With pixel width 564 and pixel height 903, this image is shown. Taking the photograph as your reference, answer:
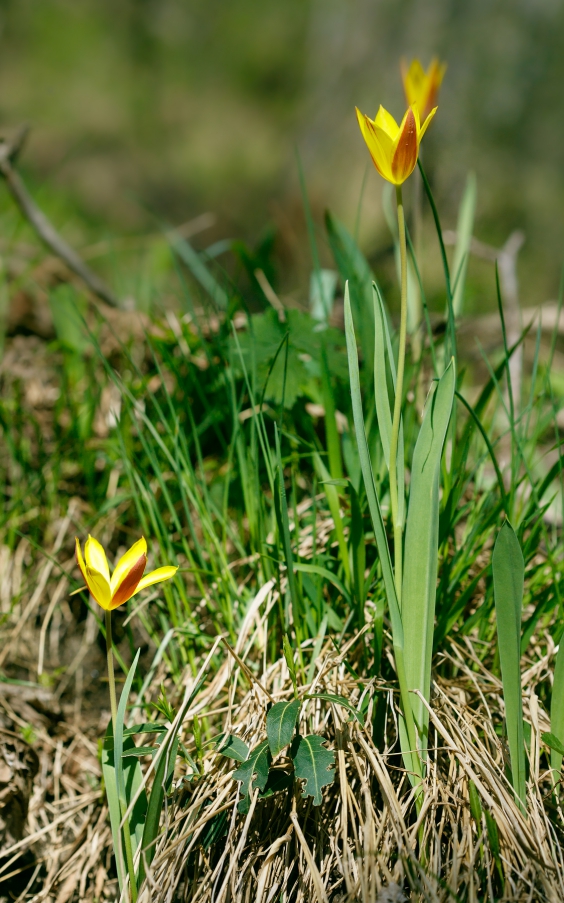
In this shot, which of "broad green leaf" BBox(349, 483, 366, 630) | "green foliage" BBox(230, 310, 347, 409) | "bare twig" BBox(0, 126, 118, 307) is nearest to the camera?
"broad green leaf" BBox(349, 483, 366, 630)

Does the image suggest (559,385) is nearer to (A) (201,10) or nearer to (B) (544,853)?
(B) (544,853)

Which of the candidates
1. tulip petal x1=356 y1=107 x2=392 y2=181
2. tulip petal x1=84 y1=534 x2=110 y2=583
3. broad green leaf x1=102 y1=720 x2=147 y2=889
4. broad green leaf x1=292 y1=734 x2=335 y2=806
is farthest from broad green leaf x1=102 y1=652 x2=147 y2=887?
tulip petal x1=356 y1=107 x2=392 y2=181

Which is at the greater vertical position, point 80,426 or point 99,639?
point 80,426

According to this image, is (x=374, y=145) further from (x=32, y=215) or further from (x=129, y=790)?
(x=32, y=215)

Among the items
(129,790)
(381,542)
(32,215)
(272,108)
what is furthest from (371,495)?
(272,108)

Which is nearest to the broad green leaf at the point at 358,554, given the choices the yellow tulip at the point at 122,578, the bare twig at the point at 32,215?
the yellow tulip at the point at 122,578

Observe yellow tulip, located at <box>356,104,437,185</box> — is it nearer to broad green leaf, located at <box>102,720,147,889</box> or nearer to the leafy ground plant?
the leafy ground plant

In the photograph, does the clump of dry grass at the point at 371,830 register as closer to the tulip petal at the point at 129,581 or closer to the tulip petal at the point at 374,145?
the tulip petal at the point at 129,581

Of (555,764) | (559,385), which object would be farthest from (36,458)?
(559,385)
